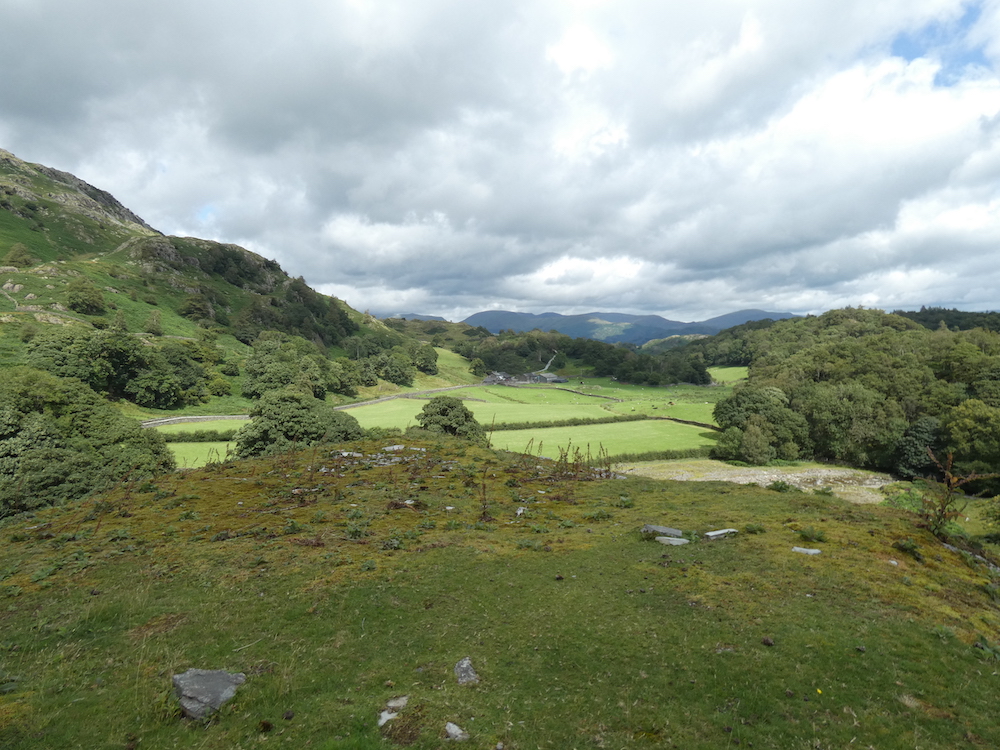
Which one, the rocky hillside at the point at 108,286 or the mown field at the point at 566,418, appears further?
the rocky hillside at the point at 108,286

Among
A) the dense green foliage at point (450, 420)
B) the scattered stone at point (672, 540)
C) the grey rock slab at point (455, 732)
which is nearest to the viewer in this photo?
the grey rock slab at point (455, 732)

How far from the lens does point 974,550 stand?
59.2 feet

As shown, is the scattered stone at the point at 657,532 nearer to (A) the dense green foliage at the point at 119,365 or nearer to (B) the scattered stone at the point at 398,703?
(B) the scattered stone at the point at 398,703

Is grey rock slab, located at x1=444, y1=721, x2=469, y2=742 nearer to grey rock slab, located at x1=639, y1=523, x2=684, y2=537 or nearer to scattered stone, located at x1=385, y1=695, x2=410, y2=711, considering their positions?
scattered stone, located at x1=385, y1=695, x2=410, y2=711

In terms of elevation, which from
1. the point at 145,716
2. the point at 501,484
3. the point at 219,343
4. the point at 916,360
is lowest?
the point at 501,484

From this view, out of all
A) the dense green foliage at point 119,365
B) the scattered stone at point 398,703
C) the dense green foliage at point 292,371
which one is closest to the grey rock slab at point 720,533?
the scattered stone at point 398,703

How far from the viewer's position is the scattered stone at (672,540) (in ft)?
60.0

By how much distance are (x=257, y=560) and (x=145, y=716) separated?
8.20 metres

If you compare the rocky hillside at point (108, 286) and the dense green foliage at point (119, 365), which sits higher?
the rocky hillside at point (108, 286)

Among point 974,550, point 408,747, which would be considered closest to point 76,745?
point 408,747

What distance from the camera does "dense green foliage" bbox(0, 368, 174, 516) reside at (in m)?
25.6

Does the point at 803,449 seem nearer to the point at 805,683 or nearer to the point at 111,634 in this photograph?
the point at 805,683

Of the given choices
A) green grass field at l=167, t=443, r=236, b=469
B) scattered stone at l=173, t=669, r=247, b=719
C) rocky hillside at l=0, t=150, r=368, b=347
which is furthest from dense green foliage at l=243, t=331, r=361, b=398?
scattered stone at l=173, t=669, r=247, b=719

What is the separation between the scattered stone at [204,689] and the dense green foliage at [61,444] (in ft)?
82.6
